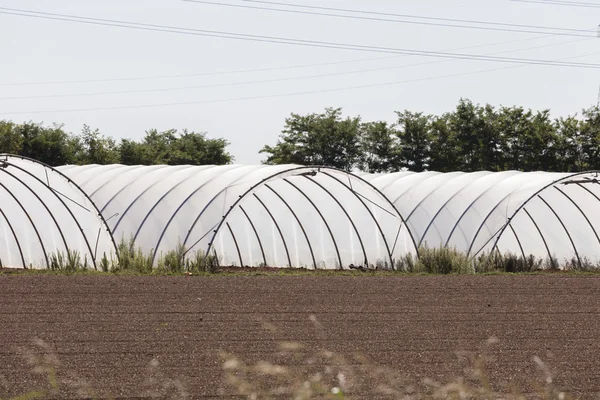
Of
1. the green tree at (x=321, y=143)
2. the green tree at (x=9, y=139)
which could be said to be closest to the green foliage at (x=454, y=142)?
the green tree at (x=321, y=143)

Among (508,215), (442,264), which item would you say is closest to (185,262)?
(442,264)

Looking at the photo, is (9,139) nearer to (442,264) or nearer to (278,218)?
(278,218)

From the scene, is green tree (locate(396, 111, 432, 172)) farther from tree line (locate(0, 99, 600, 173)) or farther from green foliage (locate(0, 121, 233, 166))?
green foliage (locate(0, 121, 233, 166))

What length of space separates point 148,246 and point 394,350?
1398 cm

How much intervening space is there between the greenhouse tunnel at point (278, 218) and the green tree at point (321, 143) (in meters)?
39.2

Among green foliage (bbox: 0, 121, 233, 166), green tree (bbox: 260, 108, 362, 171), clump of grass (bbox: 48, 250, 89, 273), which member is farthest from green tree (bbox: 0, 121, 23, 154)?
clump of grass (bbox: 48, 250, 89, 273)

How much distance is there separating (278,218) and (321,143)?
135 feet

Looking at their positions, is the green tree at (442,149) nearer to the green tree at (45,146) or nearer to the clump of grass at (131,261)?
the green tree at (45,146)

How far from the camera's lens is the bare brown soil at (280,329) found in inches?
429

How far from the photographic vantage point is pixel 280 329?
14.2 metres

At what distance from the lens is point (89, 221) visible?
25219 millimetres

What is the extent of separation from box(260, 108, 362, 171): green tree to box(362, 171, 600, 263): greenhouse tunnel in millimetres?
34736

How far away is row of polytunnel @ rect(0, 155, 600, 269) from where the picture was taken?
25031 mm

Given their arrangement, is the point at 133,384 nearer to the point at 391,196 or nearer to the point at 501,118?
the point at 391,196
